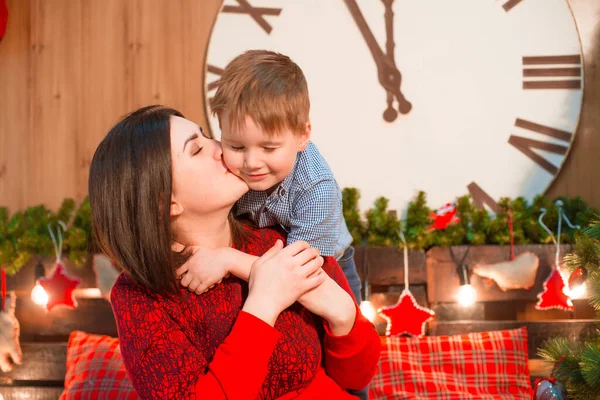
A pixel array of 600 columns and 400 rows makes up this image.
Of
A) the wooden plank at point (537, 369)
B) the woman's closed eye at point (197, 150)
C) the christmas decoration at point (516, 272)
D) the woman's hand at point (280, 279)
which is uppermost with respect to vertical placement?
the woman's closed eye at point (197, 150)

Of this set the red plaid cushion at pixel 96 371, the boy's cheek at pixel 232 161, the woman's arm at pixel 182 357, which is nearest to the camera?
the woman's arm at pixel 182 357

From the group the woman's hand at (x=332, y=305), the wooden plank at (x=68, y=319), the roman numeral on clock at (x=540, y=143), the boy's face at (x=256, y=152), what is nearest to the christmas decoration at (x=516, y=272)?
the roman numeral on clock at (x=540, y=143)

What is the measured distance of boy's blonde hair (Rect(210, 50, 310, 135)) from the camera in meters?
1.11

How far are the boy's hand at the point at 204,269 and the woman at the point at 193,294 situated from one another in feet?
0.08

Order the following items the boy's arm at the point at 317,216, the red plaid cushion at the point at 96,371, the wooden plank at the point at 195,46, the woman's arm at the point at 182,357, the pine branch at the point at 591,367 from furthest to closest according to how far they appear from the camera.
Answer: the wooden plank at the point at 195,46 → the red plaid cushion at the point at 96,371 → the pine branch at the point at 591,367 → the boy's arm at the point at 317,216 → the woman's arm at the point at 182,357

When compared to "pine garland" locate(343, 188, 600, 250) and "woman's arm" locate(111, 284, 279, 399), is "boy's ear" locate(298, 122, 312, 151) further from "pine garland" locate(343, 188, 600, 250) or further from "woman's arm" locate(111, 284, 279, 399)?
"pine garland" locate(343, 188, 600, 250)

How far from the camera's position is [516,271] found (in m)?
2.29

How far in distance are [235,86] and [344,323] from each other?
0.48 meters

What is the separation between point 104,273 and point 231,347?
1.47 meters

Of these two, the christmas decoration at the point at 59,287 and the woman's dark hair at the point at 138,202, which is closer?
the woman's dark hair at the point at 138,202

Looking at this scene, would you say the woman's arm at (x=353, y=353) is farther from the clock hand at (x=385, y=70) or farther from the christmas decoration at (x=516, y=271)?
→ the clock hand at (x=385, y=70)

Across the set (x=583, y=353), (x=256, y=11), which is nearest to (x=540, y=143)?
(x=583, y=353)

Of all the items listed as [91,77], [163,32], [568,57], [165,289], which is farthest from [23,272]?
[568,57]

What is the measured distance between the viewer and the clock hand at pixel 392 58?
8.18 ft
